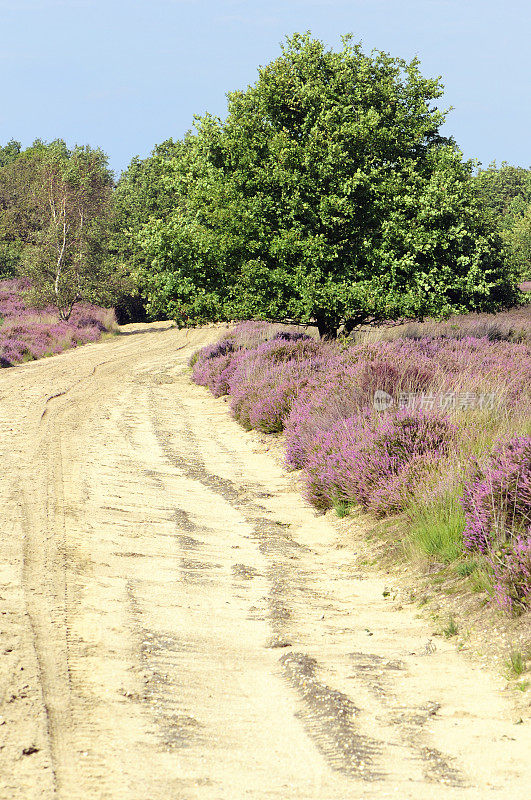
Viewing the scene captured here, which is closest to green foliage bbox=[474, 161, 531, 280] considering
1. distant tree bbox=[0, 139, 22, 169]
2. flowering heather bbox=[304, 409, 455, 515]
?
flowering heather bbox=[304, 409, 455, 515]

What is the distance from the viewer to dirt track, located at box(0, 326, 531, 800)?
3.46 metres

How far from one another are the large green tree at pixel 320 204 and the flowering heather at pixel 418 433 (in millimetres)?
1646

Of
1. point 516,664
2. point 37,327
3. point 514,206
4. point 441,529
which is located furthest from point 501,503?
point 514,206

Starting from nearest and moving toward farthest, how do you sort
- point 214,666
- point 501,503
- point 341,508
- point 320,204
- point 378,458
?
1. point 214,666
2. point 501,503
3. point 378,458
4. point 341,508
5. point 320,204

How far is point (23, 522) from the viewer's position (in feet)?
25.6

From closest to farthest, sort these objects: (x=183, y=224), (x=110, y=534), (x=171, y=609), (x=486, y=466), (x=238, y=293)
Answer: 1. (x=171, y=609)
2. (x=486, y=466)
3. (x=110, y=534)
4. (x=238, y=293)
5. (x=183, y=224)

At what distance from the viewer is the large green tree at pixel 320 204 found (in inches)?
699

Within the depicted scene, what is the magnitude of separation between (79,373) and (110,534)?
57.1 ft

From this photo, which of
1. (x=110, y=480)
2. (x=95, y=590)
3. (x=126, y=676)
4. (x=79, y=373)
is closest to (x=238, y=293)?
(x=79, y=373)

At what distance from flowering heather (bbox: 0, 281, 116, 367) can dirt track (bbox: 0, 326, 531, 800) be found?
1922 centimetres

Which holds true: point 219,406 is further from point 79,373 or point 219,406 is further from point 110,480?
point 110,480

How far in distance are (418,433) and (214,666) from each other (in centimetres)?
486

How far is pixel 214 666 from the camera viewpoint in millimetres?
4801

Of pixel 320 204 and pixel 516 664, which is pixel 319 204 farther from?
pixel 516 664
